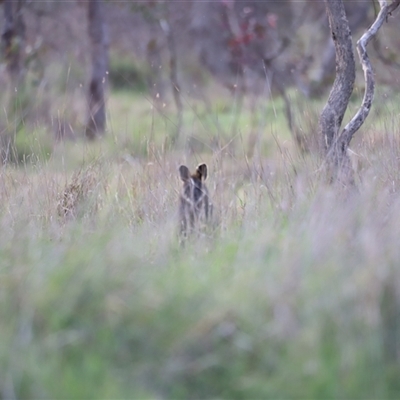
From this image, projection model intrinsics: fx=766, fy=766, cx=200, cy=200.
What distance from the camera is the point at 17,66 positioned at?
13.0 meters

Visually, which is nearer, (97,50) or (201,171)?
(201,171)

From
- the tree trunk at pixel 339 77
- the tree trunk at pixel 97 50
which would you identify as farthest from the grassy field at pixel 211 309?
the tree trunk at pixel 97 50

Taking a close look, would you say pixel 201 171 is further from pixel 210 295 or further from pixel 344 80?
pixel 210 295

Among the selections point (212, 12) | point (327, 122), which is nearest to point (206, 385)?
point (327, 122)

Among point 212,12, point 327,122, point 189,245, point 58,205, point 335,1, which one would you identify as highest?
point 212,12

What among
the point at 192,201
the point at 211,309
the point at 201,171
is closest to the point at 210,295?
the point at 211,309

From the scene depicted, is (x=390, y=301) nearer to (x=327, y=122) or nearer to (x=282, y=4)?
(x=327, y=122)

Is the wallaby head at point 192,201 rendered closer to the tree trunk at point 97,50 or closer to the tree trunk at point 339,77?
the tree trunk at point 339,77

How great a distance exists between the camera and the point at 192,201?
5.03 metres

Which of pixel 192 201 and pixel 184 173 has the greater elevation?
pixel 184 173

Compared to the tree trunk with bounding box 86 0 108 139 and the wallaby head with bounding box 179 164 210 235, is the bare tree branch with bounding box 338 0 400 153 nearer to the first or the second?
the wallaby head with bounding box 179 164 210 235

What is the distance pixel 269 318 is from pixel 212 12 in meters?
18.8

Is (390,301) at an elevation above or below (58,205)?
below

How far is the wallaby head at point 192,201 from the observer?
4844 millimetres
